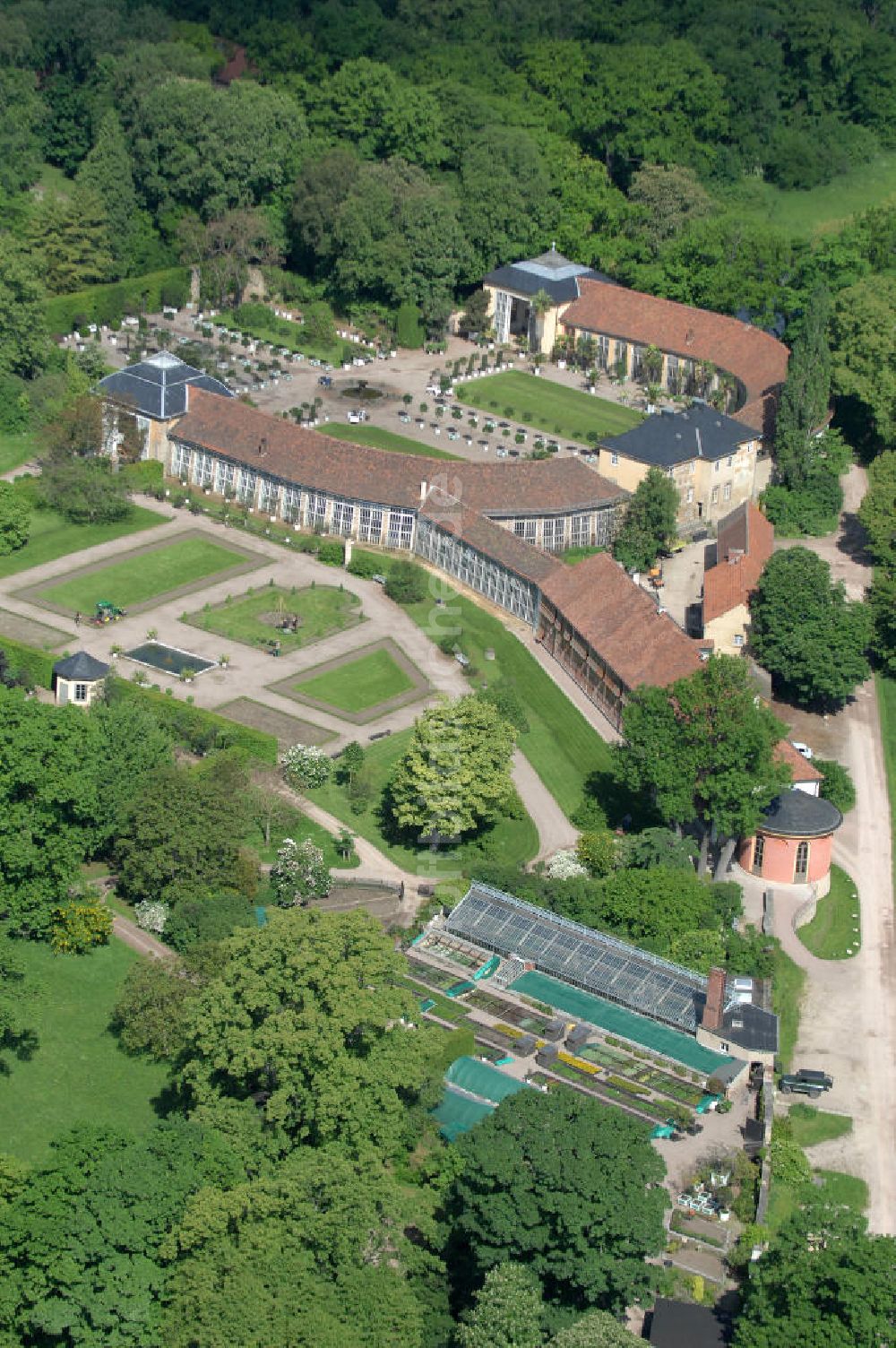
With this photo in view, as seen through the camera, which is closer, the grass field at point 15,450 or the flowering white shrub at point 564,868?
the flowering white shrub at point 564,868

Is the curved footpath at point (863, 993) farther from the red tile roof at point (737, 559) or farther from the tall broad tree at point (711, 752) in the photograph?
the red tile roof at point (737, 559)

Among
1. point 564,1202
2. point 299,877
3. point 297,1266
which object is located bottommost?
point 299,877

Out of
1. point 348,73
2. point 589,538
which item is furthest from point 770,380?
point 348,73

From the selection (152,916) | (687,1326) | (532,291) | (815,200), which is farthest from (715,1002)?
(815,200)

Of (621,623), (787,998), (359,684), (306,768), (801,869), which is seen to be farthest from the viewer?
(621,623)

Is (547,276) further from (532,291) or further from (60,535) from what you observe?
(60,535)

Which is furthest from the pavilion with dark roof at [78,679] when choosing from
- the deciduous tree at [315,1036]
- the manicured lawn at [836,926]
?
the manicured lawn at [836,926]

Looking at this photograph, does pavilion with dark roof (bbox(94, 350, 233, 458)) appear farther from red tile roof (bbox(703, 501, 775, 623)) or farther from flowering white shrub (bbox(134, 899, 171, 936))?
flowering white shrub (bbox(134, 899, 171, 936))
